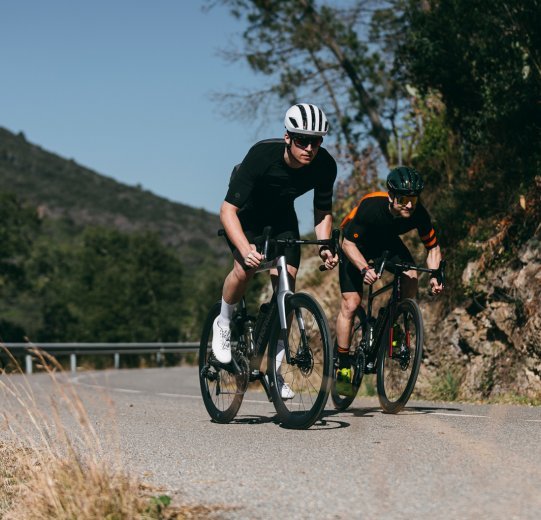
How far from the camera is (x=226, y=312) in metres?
7.20

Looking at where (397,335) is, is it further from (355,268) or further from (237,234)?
(237,234)

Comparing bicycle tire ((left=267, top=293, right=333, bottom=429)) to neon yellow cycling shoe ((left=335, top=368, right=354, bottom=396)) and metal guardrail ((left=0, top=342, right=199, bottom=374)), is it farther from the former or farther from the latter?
metal guardrail ((left=0, top=342, right=199, bottom=374))

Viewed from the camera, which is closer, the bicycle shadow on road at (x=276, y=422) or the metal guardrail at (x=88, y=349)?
the bicycle shadow on road at (x=276, y=422)

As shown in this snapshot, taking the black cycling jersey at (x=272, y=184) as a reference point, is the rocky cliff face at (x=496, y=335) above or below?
below

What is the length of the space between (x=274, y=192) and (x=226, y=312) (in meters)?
1.05

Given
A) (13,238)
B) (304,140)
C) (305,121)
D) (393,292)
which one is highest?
(13,238)

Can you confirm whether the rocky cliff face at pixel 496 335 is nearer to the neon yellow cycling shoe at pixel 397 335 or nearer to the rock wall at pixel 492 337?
the rock wall at pixel 492 337

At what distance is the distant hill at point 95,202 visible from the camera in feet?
424

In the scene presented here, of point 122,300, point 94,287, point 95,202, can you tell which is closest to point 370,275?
point 122,300

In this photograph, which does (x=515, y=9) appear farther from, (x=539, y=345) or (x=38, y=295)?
(x=38, y=295)

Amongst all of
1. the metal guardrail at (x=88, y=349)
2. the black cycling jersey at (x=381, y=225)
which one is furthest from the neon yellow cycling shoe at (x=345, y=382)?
the metal guardrail at (x=88, y=349)

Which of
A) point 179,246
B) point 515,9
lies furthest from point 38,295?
point 515,9

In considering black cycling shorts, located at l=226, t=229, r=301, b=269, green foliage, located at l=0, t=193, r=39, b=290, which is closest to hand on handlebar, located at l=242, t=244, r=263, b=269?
black cycling shorts, located at l=226, t=229, r=301, b=269

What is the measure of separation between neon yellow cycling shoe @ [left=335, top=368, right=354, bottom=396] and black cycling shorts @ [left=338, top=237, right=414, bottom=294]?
69 cm
